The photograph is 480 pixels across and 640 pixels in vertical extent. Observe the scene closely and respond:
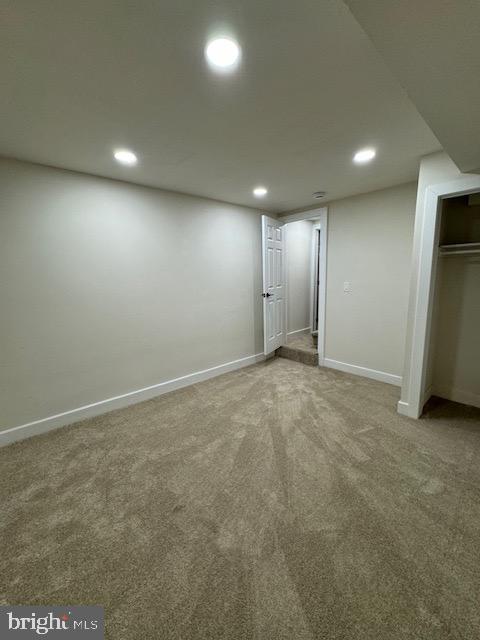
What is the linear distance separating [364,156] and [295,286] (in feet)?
9.65

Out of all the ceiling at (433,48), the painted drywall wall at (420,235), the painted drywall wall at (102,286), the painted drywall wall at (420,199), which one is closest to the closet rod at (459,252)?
the painted drywall wall at (420,235)

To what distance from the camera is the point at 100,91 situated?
4.50ft

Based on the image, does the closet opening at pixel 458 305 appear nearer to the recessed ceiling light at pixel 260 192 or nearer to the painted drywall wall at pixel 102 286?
the recessed ceiling light at pixel 260 192

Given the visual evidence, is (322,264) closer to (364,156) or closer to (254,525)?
(364,156)

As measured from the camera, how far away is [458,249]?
259 centimetres

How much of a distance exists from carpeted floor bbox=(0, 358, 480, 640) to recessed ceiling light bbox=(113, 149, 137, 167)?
7.75ft

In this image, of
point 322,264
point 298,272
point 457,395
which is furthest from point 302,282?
point 457,395

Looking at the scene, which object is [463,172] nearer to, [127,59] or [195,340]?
[127,59]

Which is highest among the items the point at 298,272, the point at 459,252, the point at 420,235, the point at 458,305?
the point at 420,235

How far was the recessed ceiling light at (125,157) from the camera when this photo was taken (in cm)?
206

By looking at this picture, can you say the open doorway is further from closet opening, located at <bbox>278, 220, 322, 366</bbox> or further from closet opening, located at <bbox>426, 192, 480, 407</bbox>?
closet opening, located at <bbox>426, 192, 480, 407</bbox>

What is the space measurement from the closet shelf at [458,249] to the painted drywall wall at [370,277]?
1.45 feet

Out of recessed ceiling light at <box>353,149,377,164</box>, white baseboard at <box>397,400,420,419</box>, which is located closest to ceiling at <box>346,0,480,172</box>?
recessed ceiling light at <box>353,149,377,164</box>

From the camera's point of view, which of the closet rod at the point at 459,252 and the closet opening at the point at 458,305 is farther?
the closet opening at the point at 458,305
